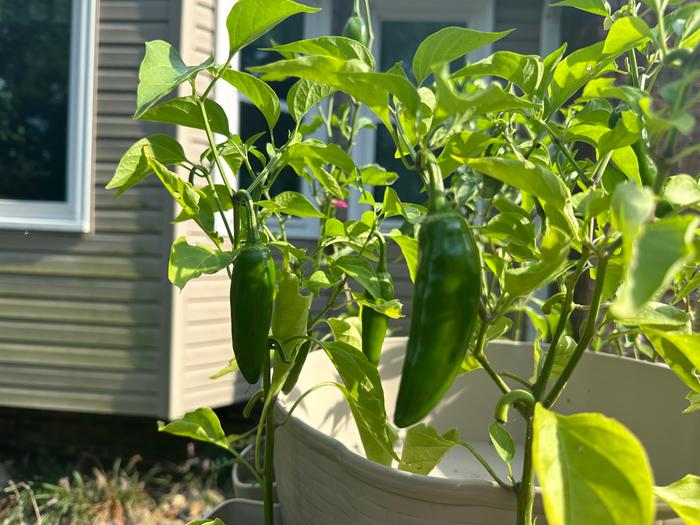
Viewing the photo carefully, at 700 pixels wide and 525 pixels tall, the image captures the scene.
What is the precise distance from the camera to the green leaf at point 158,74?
0.40 metres

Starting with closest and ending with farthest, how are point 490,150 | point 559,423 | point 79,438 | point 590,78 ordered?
point 559,423 → point 590,78 → point 490,150 → point 79,438

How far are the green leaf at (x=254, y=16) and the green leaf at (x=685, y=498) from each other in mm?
407

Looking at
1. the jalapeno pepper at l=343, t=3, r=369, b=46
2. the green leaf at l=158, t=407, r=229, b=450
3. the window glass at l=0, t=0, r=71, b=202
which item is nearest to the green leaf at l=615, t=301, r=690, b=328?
the green leaf at l=158, t=407, r=229, b=450

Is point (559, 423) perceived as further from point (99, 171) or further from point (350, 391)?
point (99, 171)

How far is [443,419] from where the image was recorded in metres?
0.77

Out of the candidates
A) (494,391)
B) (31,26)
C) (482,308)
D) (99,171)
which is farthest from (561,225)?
(31,26)

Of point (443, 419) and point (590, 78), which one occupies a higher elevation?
point (590, 78)

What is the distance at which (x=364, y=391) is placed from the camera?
1.61ft

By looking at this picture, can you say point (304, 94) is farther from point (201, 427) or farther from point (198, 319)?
point (198, 319)

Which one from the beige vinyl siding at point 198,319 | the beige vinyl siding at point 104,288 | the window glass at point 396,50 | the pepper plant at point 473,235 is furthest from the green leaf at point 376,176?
the window glass at point 396,50

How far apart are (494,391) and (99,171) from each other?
86.0 inches

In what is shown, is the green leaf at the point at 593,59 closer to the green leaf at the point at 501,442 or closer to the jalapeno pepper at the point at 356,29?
the green leaf at the point at 501,442

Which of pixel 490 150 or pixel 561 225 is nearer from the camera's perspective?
pixel 561 225

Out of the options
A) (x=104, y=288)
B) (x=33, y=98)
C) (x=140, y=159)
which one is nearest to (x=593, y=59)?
(x=140, y=159)
